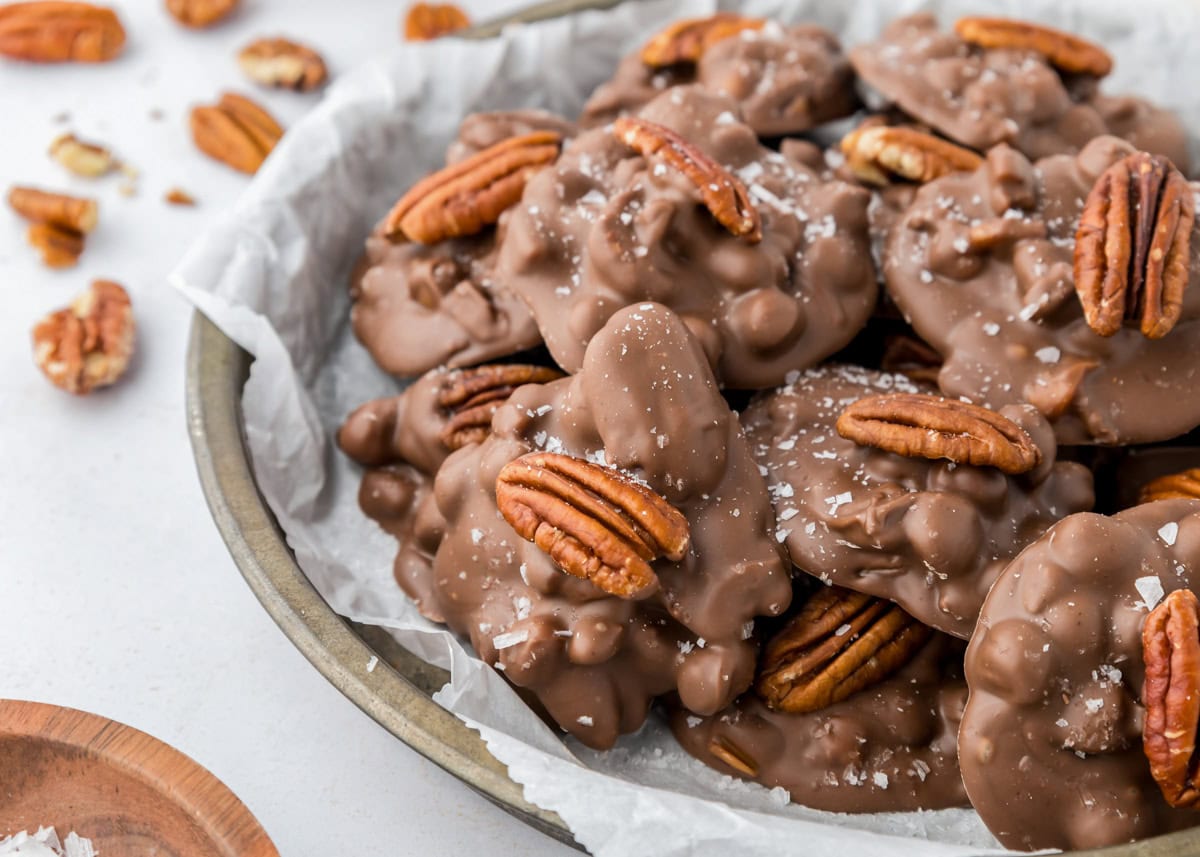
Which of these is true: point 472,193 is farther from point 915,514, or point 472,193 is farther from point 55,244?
point 55,244

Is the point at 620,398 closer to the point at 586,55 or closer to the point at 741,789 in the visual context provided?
Answer: the point at 741,789

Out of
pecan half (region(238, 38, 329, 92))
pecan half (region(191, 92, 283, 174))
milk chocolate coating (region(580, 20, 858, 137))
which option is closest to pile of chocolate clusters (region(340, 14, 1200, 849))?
milk chocolate coating (region(580, 20, 858, 137))

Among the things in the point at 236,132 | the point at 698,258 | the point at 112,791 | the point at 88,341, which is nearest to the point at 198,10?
the point at 236,132

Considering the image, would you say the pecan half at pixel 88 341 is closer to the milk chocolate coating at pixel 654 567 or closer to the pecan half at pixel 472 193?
the pecan half at pixel 472 193

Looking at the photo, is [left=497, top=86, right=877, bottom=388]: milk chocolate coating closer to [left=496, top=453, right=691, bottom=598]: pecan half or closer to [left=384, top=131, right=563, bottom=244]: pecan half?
[left=384, top=131, right=563, bottom=244]: pecan half

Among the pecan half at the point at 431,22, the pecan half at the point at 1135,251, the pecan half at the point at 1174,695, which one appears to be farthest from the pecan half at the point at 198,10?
the pecan half at the point at 1174,695

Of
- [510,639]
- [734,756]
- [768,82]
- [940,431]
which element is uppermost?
[768,82]
